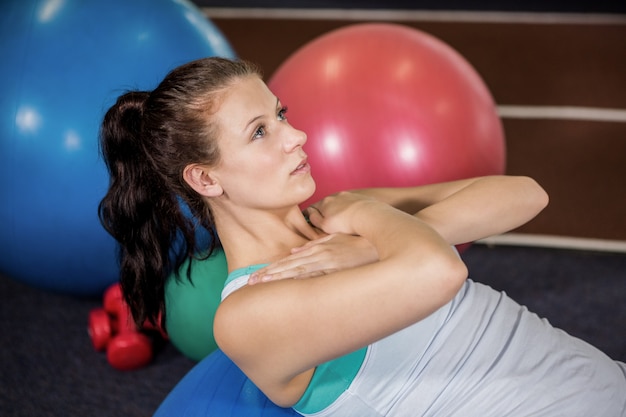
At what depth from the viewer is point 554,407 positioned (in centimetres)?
138

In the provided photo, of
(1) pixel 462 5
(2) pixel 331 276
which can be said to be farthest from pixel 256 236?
(1) pixel 462 5

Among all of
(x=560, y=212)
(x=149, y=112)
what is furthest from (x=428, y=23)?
(x=149, y=112)

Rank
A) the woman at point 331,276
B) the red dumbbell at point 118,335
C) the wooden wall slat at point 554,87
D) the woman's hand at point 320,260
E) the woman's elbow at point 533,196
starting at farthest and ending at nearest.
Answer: the wooden wall slat at point 554,87, the red dumbbell at point 118,335, the woman's elbow at point 533,196, the woman's hand at point 320,260, the woman at point 331,276

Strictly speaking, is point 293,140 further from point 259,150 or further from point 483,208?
point 483,208

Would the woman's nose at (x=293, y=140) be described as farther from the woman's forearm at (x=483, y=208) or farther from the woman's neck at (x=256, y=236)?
the woman's forearm at (x=483, y=208)

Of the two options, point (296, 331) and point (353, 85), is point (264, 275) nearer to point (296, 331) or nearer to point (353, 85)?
point (296, 331)

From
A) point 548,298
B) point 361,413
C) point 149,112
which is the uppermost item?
point 149,112

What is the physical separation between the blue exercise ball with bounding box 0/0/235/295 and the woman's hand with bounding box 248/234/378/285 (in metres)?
1.11

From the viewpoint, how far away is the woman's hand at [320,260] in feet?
4.46

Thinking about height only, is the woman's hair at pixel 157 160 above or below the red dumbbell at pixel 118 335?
above

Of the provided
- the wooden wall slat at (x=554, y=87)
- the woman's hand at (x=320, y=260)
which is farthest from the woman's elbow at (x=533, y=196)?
the wooden wall slat at (x=554, y=87)

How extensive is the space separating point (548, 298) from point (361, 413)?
5.08 ft

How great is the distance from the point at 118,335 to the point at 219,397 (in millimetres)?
1015

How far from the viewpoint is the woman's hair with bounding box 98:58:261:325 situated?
149cm
